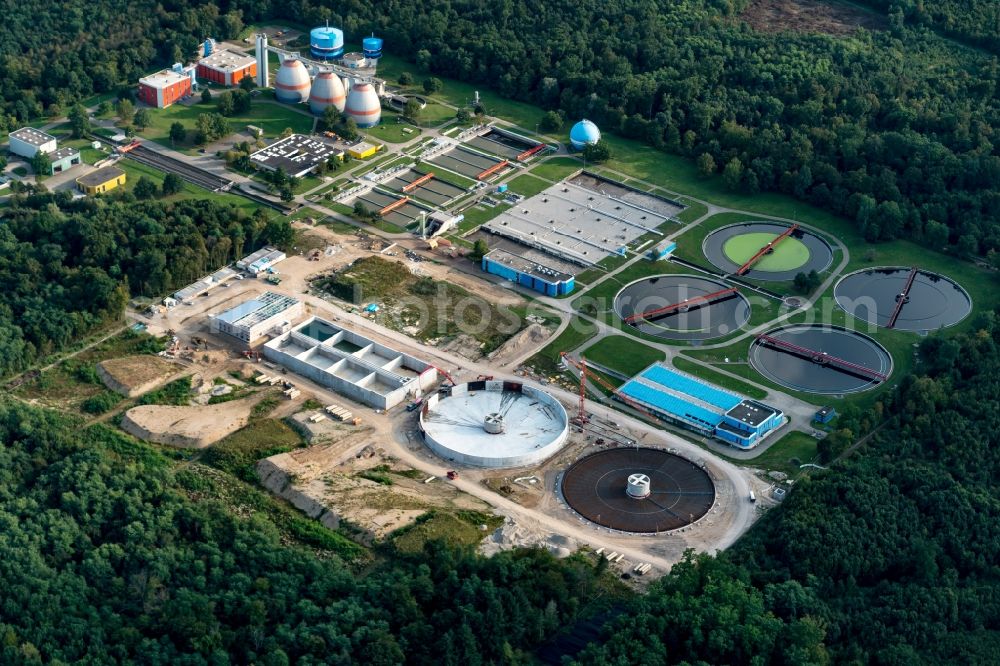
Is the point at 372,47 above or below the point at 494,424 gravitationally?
above

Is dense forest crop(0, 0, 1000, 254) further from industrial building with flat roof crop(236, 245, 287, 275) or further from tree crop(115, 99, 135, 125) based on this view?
industrial building with flat roof crop(236, 245, 287, 275)

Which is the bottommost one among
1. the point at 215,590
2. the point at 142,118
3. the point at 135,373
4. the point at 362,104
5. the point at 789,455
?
the point at 135,373

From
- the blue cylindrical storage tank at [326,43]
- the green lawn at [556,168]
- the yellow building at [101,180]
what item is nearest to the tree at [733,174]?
the green lawn at [556,168]

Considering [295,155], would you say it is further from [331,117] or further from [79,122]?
[79,122]

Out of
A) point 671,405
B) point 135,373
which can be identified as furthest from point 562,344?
point 135,373

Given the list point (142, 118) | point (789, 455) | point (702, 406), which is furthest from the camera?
point (142, 118)

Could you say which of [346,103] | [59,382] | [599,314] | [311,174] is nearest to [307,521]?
[59,382]

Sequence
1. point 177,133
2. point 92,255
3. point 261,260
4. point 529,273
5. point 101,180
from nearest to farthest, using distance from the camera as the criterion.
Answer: point 92,255
point 529,273
point 261,260
point 101,180
point 177,133
